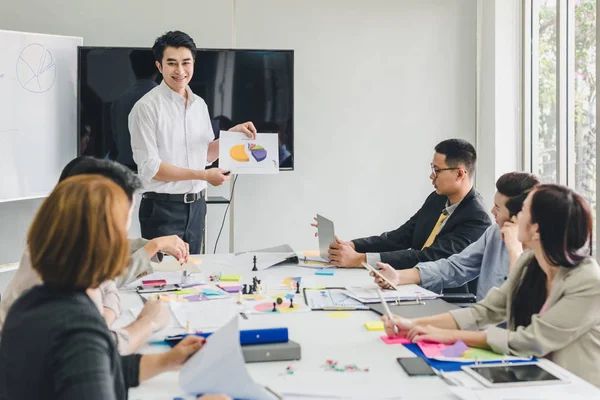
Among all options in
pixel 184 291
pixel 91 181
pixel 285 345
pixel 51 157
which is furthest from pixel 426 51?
pixel 91 181

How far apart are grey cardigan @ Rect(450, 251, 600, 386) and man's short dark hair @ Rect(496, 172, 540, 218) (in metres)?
0.61

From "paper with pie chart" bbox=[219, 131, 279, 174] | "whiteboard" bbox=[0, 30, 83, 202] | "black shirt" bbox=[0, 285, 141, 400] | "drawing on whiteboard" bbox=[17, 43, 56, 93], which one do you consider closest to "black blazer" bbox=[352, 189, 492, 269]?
"paper with pie chart" bbox=[219, 131, 279, 174]

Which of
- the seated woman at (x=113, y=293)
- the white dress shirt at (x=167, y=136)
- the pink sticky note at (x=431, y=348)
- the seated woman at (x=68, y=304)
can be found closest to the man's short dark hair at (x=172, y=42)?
the white dress shirt at (x=167, y=136)

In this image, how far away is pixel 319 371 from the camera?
1.62m

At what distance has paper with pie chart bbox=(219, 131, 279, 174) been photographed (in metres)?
3.72

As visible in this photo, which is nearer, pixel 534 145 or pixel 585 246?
pixel 585 246

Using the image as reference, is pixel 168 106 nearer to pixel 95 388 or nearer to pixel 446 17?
pixel 446 17

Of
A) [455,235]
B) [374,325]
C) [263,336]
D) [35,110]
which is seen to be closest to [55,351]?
[263,336]

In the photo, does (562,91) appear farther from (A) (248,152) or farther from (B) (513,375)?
(B) (513,375)

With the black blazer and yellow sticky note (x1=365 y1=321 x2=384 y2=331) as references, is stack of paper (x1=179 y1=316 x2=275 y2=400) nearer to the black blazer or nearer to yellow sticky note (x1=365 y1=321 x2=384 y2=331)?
yellow sticky note (x1=365 y1=321 x2=384 y2=331)

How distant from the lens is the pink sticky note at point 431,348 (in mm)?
1728

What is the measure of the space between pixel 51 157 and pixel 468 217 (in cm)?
268

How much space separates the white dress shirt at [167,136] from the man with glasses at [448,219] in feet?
3.64

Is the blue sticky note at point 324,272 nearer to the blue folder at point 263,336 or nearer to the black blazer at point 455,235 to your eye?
the black blazer at point 455,235
